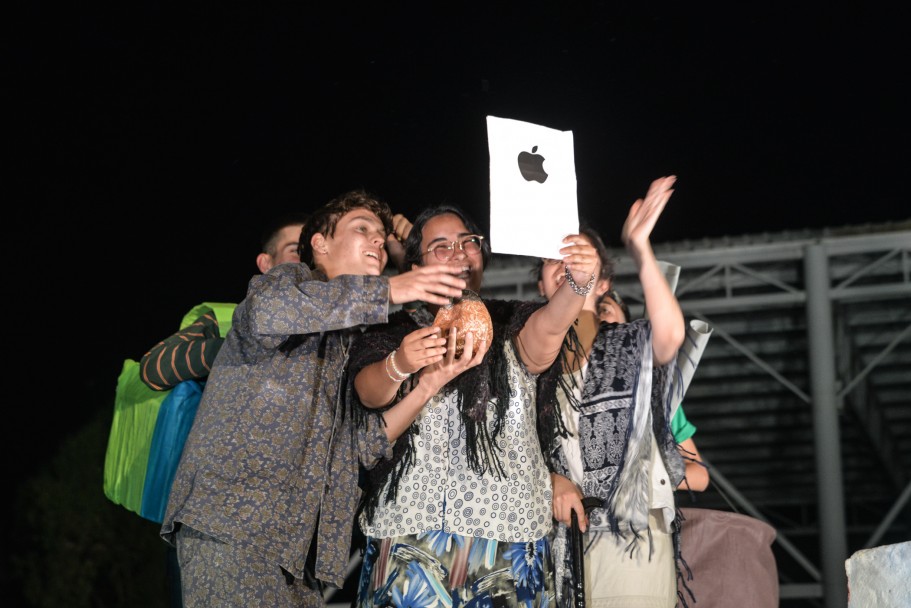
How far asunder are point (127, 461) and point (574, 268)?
163 cm

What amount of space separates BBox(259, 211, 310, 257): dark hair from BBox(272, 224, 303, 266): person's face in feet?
0.06

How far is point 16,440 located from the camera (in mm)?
5980

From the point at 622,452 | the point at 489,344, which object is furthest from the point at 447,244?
the point at 622,452

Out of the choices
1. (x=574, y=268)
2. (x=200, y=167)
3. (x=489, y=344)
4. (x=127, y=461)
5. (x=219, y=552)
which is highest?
(x=200, y=167)

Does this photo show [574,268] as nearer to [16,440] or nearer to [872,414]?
[16,440]

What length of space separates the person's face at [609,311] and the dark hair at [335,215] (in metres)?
0.79

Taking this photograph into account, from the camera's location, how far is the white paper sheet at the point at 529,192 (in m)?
2.48

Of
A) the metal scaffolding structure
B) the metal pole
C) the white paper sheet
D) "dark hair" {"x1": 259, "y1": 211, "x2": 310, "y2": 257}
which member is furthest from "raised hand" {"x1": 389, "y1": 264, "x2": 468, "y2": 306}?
the metal pole

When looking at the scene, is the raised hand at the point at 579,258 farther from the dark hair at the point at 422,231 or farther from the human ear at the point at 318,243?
the human ear at the point at 318,243

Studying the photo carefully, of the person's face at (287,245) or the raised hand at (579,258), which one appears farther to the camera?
the person's face at (287,245)

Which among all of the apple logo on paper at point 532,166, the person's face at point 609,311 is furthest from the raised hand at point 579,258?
the person's face at point 609,311

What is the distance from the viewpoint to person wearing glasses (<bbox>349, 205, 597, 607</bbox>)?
8.51 feet

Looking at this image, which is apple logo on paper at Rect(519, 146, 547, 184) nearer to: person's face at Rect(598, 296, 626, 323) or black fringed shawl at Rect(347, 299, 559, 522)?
black fringed shawl at Rect(347, 299, 559, 522)

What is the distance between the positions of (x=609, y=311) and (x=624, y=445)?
636mm
